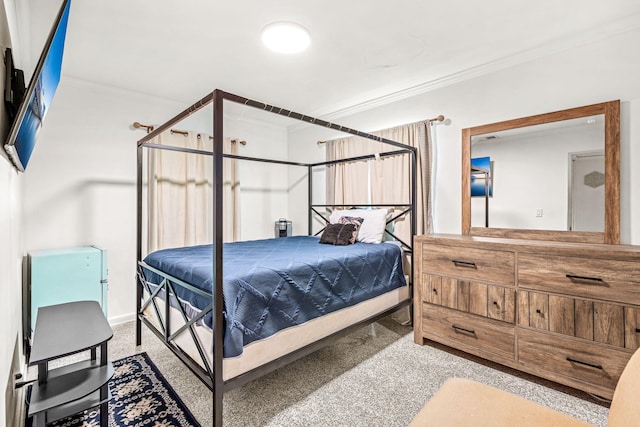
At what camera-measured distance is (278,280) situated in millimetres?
1825

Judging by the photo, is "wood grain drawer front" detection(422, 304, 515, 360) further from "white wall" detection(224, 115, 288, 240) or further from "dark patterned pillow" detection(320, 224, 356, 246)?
"white wall" detection(224, 115, 288, 240)

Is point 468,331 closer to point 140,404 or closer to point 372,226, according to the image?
point 372,226

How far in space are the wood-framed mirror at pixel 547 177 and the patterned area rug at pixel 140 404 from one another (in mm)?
2636

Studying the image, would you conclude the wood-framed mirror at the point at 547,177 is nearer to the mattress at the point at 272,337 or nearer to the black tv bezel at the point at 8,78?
the mattress at the point at 272,337

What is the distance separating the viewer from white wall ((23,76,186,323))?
108 inches

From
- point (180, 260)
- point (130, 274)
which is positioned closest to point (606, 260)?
point (180, 260)

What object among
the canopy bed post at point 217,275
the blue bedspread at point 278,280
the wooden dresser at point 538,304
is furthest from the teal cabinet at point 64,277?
the wooden dresser at point 538,304

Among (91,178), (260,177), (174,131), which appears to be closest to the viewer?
(91,178)

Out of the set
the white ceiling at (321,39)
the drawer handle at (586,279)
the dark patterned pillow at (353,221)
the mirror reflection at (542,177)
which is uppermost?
the white ceiling at (321,39)

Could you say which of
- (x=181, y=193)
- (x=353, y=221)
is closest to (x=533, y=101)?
(x=353, y=221)

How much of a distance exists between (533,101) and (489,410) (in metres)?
2.43

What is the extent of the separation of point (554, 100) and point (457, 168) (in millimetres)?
873

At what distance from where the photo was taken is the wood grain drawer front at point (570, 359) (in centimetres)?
171

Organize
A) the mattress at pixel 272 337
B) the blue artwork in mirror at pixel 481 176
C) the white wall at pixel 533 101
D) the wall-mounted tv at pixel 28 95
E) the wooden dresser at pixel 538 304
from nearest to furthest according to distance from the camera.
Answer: the wall-mounted tv at pixel 28 95, the mattress at pixel 272 337, the wooden dresser at pixel 538 304, the white wall at pixel 533 101, the blue artwork in mirror at pixel 481 176
